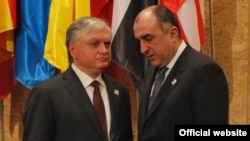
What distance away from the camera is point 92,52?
254 centimetres

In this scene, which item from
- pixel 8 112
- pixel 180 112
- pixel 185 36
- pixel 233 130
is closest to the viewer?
pixel 233 130

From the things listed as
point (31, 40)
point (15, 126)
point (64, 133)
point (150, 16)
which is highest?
point (150, 16)

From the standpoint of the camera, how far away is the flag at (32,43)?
3.78 m

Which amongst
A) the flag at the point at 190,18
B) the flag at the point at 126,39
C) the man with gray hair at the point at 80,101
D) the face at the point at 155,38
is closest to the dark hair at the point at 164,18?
A: the face at the point at 155,38

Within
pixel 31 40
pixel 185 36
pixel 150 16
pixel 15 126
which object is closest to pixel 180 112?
pixel 150 16

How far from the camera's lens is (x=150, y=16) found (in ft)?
7.92


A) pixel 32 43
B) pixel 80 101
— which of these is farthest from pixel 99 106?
pixel 32 43

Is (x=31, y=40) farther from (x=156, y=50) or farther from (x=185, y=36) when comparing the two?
(x=156, y=50)

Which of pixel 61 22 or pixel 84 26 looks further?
pixel 61 22

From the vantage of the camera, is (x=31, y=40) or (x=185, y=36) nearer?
(x=185, y=36)

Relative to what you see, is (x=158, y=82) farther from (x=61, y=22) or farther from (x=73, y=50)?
(x=61, y=22)

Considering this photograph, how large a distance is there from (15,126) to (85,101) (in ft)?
6.70

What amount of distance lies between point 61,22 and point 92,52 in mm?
1163

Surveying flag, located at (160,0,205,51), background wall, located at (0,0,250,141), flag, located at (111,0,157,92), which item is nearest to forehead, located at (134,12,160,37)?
flag, located at (160,0,205,51)
